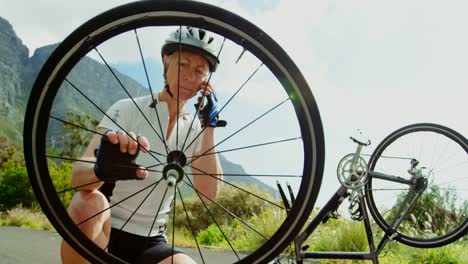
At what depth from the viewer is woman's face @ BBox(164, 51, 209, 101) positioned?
6.10 feet

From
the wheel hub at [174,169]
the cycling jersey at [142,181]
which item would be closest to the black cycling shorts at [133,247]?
the cycling jersey at [142,181]

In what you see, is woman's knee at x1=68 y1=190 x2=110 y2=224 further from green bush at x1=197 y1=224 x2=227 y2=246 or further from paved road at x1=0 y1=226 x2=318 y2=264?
green bush at x1=197 y1=224 x2=227 y2=246

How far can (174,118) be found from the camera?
2.11 meters

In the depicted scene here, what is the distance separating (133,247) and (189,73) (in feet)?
2.55

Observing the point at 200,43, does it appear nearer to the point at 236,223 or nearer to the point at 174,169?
the point at 174,169

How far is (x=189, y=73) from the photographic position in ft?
6.15

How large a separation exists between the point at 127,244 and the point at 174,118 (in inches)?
23.3

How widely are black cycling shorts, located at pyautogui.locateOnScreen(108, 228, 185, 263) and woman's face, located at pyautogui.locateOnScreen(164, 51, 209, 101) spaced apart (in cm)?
63

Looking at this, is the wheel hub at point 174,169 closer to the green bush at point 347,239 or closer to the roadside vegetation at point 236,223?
the roadside vegetation at point 236,223

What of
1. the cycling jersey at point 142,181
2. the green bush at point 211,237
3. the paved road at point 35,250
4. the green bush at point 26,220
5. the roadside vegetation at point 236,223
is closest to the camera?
the cycling jersey at point 142,181

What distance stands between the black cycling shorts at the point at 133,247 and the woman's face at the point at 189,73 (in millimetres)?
626

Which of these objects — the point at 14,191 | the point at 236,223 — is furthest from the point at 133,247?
the point at 14,191

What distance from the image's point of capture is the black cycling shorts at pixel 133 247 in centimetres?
190

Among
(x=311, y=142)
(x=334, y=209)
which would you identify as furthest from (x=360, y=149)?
(x=311, y=142)
